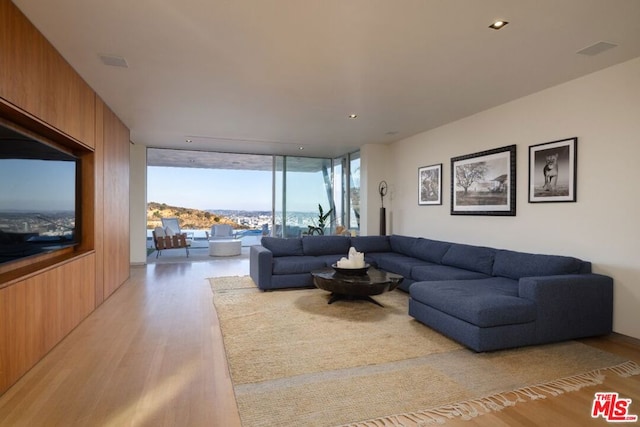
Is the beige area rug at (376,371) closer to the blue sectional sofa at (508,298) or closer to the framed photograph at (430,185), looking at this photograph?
the blue sectional sofa at (508,298)

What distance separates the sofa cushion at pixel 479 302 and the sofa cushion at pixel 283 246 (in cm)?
260

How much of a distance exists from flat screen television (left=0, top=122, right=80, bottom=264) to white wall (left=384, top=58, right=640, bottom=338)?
200 inches

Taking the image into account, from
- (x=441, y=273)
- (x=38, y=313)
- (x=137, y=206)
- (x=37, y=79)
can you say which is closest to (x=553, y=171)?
(x=441, y=273)

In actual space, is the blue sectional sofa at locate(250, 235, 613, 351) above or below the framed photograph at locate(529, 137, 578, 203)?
below

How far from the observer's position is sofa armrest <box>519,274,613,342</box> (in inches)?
117

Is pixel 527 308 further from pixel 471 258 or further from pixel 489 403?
pixel 471 258

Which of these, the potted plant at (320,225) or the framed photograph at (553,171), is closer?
→ the framed photograph at (553,171)

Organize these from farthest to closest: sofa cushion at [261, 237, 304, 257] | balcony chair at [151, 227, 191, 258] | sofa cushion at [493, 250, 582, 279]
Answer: balcony chair at [151, 227, 191, 258] < sofa cushion at [261, 237, 304, 257] < sofa cushion at [493, 250, 582, 279]

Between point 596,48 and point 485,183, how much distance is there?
2.13m

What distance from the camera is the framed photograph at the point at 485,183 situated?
4363 mm

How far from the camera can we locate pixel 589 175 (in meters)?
3.44

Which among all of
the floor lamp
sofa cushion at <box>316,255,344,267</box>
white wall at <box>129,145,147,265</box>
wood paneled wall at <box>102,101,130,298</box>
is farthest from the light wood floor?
the floor lamp

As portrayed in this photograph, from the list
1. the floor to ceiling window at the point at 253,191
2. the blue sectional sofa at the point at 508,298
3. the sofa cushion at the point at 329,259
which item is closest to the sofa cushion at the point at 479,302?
the blue sectional sofa at the point at 508,298

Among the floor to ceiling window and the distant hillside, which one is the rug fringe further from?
the distant hillside
